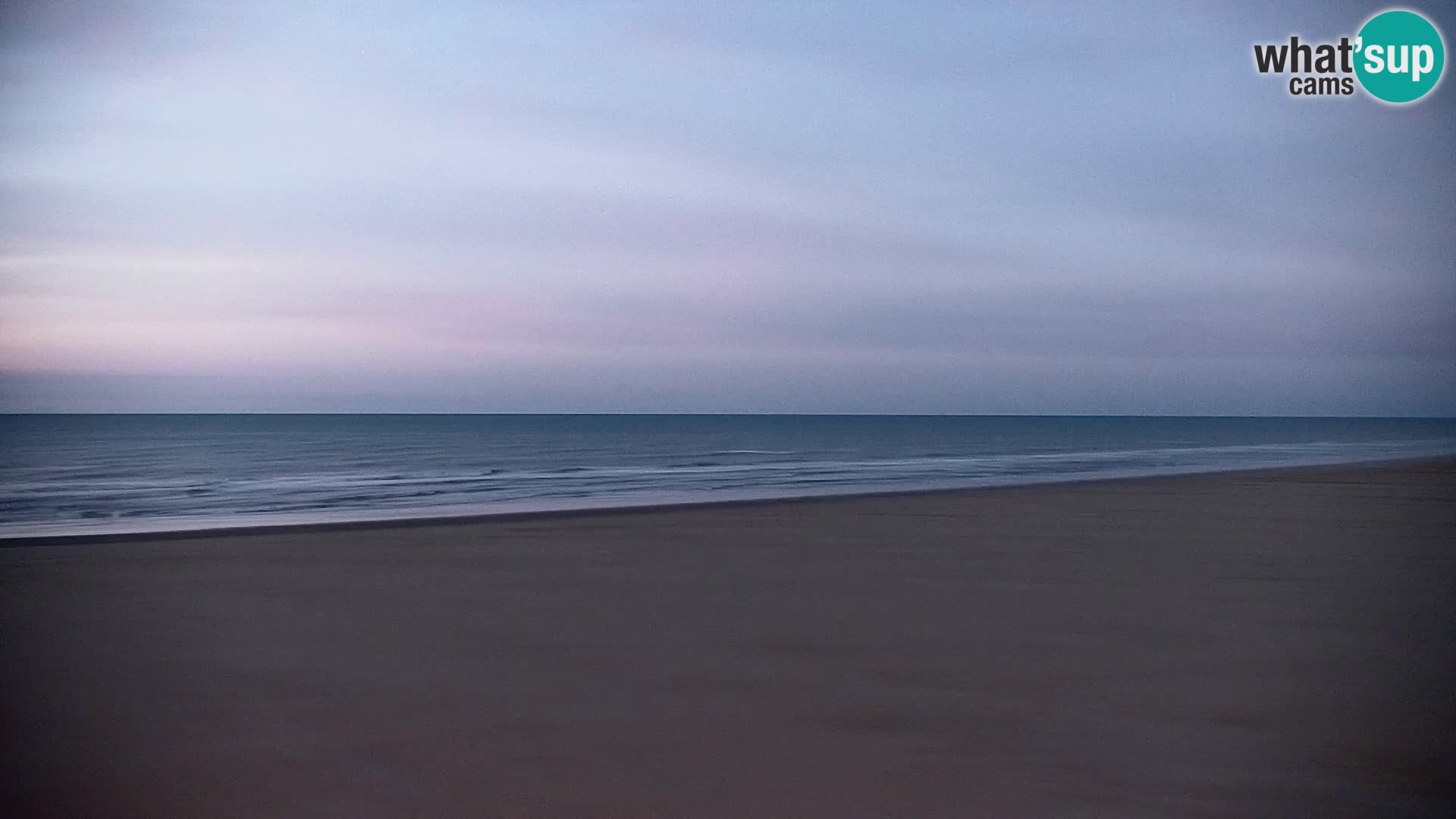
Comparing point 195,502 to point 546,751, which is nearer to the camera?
point 546,751

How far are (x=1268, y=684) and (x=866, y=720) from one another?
2.30m

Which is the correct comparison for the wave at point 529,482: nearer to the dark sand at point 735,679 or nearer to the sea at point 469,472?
the sea at point 469,472

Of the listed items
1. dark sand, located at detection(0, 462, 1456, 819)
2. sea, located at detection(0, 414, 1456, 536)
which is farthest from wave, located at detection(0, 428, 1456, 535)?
dark sand, located at detection(0, 462, 1456, 819)

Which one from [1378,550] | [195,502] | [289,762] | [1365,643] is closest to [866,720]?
[289,762]

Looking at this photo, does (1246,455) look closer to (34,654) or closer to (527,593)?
(527,593)

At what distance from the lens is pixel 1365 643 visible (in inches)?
257

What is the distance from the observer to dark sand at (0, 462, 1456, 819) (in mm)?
4254

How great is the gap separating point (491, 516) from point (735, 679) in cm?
922

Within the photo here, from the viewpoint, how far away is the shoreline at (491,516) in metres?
12.0

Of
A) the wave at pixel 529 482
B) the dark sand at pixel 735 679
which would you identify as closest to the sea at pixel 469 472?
the wave at pixel 529 482

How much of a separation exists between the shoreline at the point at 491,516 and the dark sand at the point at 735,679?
0.98m

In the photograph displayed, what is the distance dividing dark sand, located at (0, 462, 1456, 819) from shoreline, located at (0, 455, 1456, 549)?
98cm

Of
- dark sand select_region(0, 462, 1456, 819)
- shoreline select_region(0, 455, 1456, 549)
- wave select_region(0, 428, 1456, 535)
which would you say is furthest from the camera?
wave select_region(0, 428, 1456, 535)

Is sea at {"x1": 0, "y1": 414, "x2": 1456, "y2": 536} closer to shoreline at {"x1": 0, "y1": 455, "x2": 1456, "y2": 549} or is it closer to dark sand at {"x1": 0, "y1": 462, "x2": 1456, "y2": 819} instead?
shoreline at {"x1": 0, "y1": 455, "x2": 1456, "y2": 549}
